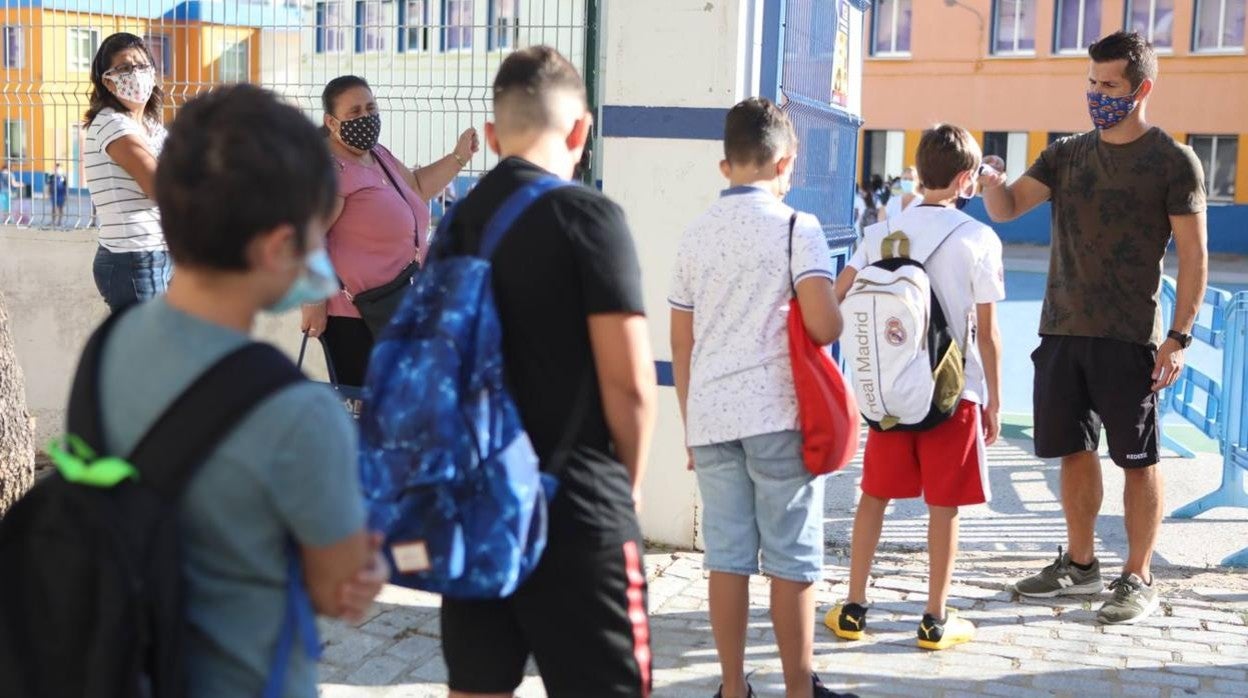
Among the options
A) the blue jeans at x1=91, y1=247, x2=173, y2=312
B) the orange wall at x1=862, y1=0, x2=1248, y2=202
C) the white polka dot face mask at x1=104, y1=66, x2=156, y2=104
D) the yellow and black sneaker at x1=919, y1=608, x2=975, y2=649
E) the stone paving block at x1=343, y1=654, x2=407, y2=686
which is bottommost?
the stone paving block at x1=343, y1=654, x2=407, y2=686

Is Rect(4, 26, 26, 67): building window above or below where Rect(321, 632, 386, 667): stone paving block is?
above

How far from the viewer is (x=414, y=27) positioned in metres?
6.95

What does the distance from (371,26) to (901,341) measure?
12.3ft

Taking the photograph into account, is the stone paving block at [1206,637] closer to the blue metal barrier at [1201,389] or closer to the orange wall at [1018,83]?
the blue metal barrier at [1201,389]

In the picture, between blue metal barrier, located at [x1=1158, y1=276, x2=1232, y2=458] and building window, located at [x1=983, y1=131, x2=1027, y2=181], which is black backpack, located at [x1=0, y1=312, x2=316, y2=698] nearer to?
blue metal barrier, located at [x1=1158, y1=276, x2=1232, y2=458]

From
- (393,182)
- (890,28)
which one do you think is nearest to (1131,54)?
(393,182)

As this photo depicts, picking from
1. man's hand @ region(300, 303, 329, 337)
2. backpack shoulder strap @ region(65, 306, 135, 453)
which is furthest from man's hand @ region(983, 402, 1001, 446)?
backpack shoulder strap @ region(65, 306, 135, 453)

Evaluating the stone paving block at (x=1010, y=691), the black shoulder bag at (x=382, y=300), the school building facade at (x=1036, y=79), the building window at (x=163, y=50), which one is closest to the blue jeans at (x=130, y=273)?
the black shoulder bag at (x=382, y=300)

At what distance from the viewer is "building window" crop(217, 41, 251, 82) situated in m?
7.30

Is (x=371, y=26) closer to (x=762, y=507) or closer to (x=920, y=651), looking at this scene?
(x=762, y=507)

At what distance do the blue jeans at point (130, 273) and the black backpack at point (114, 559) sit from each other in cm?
382

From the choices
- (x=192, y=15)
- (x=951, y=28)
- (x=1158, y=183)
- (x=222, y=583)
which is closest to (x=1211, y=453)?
(x=1158, y=183)

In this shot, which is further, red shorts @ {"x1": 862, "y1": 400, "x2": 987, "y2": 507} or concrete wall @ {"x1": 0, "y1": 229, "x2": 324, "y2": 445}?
concrete wall @ {"x1": 0, "y1": 229, "x2": 324, "y2": 445}

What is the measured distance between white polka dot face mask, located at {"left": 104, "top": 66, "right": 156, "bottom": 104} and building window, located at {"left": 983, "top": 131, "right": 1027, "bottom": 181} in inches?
1336
